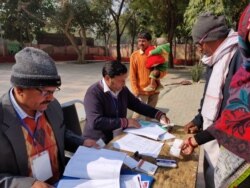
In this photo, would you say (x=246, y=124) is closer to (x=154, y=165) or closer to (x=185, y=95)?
(x=154, y=165)

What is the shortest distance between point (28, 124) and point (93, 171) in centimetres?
49

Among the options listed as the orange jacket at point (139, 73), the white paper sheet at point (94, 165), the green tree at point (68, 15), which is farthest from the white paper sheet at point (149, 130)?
the green tree at point (68, 15)

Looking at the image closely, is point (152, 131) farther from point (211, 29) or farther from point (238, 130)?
point (238, 130)

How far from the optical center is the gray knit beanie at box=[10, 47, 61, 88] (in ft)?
5.65

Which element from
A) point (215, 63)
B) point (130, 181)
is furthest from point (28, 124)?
point (215, 63)

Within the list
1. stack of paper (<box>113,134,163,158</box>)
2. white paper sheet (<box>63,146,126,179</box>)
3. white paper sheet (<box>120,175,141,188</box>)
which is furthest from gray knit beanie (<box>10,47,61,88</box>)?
stack of paper (<box>113,134,163,158</box>)

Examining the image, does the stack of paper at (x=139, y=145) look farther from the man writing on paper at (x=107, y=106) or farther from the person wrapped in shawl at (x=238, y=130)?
the person wrapped in shawl at (x=238, y=130)

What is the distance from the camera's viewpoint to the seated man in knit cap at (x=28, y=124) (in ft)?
5.65

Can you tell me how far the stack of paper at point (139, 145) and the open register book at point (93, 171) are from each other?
0.33m

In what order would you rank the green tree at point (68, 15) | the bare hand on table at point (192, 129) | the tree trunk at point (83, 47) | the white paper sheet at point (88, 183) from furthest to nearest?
the tree trunk at point (83, 47) < the green tree at point (68, 15) < the bare hand on table at point (192, 129) < the white paper sheet at point (88, 183)

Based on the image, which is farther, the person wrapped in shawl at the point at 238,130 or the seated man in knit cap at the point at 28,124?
the seated man in knit cap at the point at 28,124

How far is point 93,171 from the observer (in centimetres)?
178

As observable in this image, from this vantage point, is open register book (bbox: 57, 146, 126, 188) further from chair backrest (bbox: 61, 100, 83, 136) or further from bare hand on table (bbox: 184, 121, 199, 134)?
chair backrest (bbox: 61, 100, 83, 136)

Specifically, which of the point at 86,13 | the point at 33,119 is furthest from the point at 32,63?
the point at 86,13
